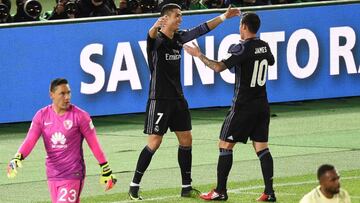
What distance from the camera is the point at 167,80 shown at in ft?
51.2

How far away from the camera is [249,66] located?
15102 millimetres

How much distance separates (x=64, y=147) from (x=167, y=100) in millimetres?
3604

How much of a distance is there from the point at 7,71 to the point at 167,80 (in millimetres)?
6995

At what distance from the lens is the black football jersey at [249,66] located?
49.3 ft

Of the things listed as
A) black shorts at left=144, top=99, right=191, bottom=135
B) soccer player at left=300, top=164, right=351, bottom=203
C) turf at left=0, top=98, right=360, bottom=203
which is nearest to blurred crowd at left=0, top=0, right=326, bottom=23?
turf at left=0, top=98, right=360, bottom=203

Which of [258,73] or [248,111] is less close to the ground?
[258,73]

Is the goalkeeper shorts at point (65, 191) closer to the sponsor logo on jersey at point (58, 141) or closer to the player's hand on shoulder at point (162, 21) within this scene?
the sponsor logo on jersey at point (58, 141)

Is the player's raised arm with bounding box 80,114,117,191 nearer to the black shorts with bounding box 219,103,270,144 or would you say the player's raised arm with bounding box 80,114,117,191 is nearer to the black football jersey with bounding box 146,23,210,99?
the black shorts with bounding box 219,103,270,144

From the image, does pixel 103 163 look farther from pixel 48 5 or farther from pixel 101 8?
pixel 48 5

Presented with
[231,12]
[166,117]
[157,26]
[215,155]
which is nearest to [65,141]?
[157,26]

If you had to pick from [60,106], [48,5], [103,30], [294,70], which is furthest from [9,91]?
[48,5]

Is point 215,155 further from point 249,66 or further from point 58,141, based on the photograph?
point 58,141

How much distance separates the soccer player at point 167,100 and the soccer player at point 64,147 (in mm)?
3294

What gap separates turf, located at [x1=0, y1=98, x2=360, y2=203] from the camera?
16000 mm
